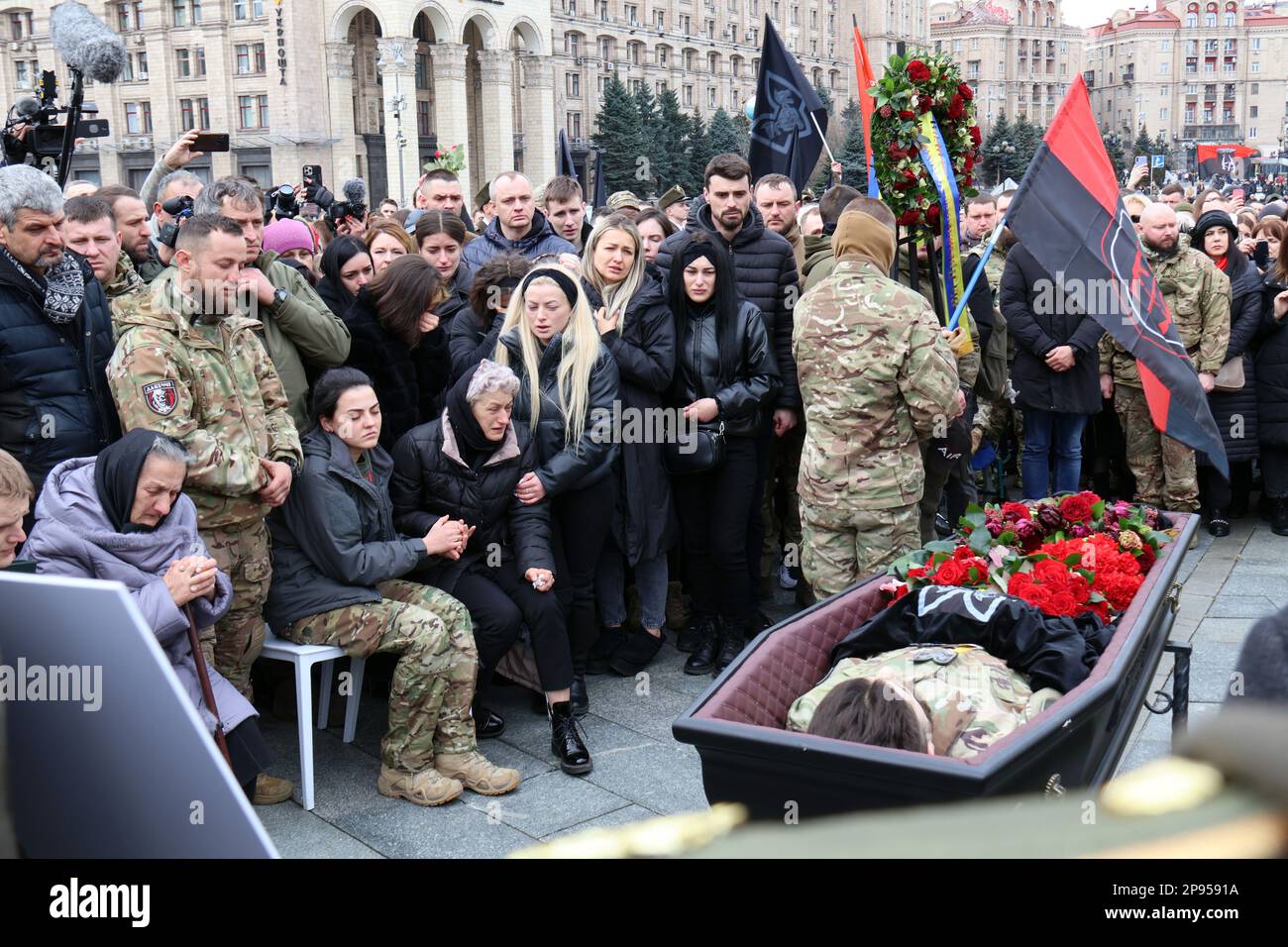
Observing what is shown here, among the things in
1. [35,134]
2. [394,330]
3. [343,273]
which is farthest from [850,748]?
[35,134]

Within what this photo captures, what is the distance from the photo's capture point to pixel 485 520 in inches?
202

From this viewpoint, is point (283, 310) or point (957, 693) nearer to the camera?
point (957, 693)

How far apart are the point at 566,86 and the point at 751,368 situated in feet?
240

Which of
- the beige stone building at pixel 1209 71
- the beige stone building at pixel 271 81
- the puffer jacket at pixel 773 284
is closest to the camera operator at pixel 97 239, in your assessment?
the puffer jacket at pixel 773 284

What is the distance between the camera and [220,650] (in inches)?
174

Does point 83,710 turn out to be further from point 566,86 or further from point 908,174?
point 566,86

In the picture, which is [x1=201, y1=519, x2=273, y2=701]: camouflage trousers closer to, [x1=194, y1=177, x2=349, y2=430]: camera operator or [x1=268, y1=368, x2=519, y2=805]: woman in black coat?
[x1=268, y1=368, x2=519, y2=805]: woman in black coat

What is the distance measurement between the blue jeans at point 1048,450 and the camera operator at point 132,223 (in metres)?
5.35

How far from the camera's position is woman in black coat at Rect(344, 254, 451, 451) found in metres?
5.45

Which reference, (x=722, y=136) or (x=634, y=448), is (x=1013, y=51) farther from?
(x=634, y=448)

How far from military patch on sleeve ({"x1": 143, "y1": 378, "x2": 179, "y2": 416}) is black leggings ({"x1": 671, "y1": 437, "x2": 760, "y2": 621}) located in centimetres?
253

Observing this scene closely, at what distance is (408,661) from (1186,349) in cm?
567

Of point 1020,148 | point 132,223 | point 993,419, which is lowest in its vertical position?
point 993,419

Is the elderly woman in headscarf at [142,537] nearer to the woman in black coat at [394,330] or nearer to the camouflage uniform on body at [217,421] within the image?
the camouflage uniform on body at [217,421]
